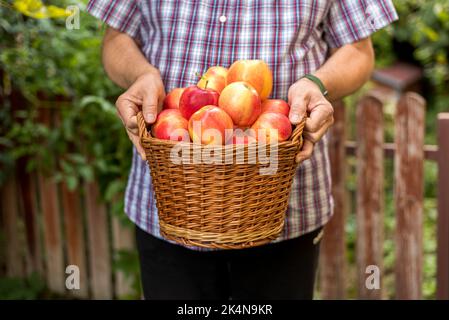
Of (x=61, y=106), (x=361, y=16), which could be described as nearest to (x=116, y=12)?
(x=361, y=16)

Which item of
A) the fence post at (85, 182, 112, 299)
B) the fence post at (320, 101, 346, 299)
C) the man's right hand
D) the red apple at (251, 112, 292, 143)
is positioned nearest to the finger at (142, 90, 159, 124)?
the man's right hand

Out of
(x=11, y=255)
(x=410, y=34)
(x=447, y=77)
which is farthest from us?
(x=410, y=34)

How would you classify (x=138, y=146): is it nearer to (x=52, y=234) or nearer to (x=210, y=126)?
(x=210, y=126)

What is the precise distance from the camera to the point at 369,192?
2768mm

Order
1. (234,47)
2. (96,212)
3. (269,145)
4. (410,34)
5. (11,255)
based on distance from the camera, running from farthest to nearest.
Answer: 1. (410,34)
2. (11,255)
3. (96,212)
4. (234,47)
5. (269,145)

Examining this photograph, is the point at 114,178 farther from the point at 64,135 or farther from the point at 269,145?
the point at 269,145

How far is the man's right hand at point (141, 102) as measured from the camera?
143cm

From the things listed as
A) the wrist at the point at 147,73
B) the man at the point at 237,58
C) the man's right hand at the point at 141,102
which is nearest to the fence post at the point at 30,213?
the man at the point at 237,58

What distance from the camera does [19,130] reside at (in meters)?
2.82

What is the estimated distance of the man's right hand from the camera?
1430 millimetres

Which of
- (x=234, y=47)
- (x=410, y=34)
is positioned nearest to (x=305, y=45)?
(x=234, y=47)

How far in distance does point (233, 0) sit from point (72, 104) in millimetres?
1578

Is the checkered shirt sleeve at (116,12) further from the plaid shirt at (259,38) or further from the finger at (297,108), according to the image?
the finger at (297,108)

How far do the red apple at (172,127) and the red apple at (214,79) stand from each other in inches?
4.3
